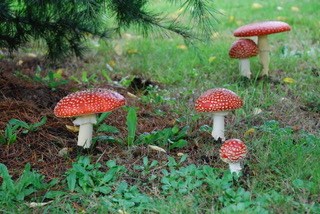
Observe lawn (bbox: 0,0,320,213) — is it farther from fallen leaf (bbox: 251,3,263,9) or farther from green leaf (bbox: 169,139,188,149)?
fallen leaf (bbox: 251,3,263,9)

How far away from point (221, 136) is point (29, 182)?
150 centimetres

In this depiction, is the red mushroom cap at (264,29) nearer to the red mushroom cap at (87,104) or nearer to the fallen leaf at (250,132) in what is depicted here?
the fallen leaf at (250,132)

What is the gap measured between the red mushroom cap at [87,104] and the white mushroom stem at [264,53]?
245 centimetres

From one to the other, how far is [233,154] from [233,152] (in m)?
0.01

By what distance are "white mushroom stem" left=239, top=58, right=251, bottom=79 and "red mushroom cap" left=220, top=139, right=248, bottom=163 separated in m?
2.24

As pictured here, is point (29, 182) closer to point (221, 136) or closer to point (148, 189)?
point (148, 189)

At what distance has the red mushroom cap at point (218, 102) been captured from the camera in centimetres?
361

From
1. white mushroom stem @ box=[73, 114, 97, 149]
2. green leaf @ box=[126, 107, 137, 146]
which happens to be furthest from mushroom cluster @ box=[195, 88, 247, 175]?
white mushroom stem @ box=[73, 114, 97, 149]

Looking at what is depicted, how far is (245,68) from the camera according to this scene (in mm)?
5391

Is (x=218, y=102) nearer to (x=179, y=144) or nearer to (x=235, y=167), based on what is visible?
(x=179, y=144)

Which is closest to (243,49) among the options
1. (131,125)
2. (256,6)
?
(131,125)

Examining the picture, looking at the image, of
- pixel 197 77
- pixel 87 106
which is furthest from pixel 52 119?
pixel 197 77

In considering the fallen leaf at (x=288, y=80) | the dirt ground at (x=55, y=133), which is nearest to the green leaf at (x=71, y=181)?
the dirt ground at (x=55, y=133)

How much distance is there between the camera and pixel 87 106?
11.0ft
